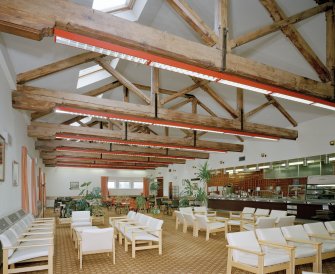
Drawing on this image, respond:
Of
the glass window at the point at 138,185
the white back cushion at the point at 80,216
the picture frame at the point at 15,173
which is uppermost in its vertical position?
the picture frame at the point at 15,173

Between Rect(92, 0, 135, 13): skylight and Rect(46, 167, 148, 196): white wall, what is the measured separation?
18.2 meters

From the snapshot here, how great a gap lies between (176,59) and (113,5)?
3100 millimetres

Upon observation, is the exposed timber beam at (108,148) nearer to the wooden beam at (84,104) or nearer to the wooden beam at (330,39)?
the wooden beam at (84,104)

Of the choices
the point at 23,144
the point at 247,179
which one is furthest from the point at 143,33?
the point at 247,179

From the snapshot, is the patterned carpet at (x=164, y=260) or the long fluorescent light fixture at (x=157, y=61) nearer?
the long fluorescent light fixture at (x=157, y=61)

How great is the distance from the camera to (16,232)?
5.14 m

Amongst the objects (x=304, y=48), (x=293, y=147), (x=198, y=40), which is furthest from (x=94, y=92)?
(x=293, y=147)

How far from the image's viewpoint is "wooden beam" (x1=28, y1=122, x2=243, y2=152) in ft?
28.1

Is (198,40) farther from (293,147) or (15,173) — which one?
(293,147)

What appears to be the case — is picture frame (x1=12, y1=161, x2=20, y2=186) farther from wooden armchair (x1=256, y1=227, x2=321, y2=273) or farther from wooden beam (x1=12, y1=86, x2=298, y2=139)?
wooden armchair (x1=256, y1=227, x2=321, y2=273)

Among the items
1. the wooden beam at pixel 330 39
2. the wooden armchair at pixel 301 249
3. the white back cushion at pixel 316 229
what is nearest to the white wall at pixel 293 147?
the white back cushion at pixel 316 229

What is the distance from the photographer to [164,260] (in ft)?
18.9

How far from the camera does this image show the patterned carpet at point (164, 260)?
5148 mm

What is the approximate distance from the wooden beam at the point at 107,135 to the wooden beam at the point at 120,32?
594 centimetres
